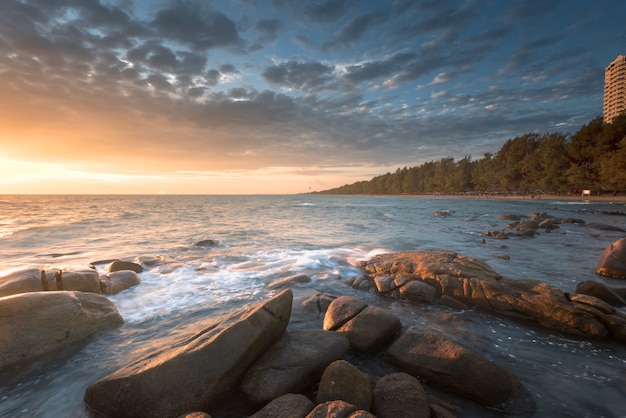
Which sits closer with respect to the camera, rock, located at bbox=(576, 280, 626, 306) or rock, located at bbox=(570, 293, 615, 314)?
rock, located at bbox=(570, 293, 615, 314)

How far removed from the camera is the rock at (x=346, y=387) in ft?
11.6

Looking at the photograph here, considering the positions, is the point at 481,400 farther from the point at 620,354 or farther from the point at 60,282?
the point at 60,282

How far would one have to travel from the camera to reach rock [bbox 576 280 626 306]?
24.4ft

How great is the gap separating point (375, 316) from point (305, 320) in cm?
203

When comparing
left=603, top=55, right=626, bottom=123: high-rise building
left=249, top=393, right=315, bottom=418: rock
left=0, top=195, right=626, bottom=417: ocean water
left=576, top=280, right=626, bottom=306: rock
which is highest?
left=603, top=55, right=626, bottom=123: high-rise building

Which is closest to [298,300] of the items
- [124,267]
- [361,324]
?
[361,324]

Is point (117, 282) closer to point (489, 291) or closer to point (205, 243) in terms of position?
point (205, 243)

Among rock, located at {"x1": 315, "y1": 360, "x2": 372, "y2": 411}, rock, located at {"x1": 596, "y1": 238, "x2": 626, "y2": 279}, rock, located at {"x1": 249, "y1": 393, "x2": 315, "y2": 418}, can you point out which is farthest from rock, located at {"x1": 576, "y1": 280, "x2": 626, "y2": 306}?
rock, located at {"x1": 249, "y1": 393, "x2": 315, "y2": 418}

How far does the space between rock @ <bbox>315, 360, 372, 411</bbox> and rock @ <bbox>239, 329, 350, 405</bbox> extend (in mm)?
645

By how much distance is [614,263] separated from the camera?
33.8ft

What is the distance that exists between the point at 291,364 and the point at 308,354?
34 cm

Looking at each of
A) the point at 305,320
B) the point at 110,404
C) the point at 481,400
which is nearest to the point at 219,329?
the point at 110,404

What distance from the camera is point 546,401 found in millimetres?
4188

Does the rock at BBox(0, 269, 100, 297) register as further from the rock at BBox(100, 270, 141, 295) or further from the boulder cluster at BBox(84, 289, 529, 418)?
the boulder cluster at BBox(84, 289, 529, 418)
